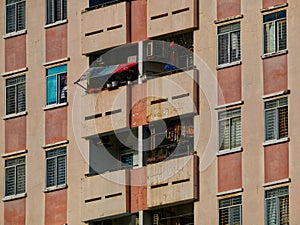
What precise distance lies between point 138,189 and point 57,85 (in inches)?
226

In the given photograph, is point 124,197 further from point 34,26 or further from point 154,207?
point 34,26

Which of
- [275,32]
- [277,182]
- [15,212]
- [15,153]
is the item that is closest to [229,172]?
[277,182]

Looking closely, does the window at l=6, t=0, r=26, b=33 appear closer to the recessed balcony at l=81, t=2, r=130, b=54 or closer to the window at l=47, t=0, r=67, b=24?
the window at l=47, t=0, r=67, b=24

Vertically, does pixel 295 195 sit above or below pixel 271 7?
below

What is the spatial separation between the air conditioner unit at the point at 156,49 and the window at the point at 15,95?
5.92 meters

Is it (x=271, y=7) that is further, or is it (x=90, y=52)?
(x=90, y=52)

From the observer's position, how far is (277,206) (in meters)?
74.8

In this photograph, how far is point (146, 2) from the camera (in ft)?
263

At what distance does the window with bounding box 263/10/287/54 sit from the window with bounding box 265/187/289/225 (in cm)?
468

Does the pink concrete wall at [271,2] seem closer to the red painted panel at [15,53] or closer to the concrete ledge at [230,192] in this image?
the concrete ledge at [230,192]

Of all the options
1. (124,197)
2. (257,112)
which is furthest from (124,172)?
(257,112)

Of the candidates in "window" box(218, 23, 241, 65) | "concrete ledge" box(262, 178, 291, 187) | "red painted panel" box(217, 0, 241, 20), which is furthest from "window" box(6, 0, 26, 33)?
"concrete ledge" box(262, 178, 291, 187)

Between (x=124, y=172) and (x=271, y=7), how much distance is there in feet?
25.7

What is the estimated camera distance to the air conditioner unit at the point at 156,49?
3137 inches
